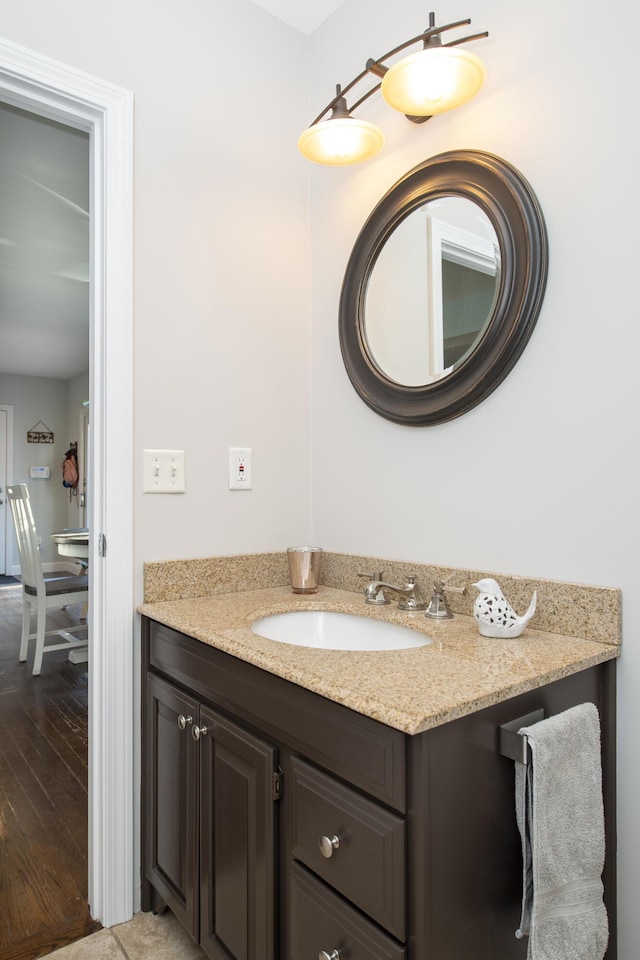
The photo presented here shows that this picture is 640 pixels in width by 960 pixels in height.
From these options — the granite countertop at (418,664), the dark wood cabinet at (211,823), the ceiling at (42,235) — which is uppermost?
the ceiling at (42,235)

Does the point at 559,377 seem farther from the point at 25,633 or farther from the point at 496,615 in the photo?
the point at 25,633

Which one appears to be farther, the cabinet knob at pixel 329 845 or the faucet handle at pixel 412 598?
the faucet handle at pixel 412 598

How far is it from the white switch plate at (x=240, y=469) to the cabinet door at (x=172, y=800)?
0.59 meters

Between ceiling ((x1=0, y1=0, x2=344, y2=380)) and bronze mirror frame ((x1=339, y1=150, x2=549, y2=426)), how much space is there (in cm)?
83

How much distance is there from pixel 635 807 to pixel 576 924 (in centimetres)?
25

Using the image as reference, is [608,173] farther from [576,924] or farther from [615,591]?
[576,924]

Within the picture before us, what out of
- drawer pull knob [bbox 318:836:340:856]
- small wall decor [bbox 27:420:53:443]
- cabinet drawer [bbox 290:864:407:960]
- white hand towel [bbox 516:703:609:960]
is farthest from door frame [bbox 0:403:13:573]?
white hand towel [bbox 516:703:609:960]

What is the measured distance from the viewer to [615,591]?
1114 millimetres

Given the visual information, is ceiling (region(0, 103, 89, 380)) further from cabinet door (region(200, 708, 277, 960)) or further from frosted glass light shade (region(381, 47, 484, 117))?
cabinet door (region(200, 708, 277, 960))

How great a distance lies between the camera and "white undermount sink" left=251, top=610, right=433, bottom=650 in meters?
1.42

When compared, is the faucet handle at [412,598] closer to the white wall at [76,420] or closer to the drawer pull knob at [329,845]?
the drawer pull knob at [329,845]

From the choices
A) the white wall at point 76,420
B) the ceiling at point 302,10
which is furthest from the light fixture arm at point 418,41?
the white wall at point 76,420

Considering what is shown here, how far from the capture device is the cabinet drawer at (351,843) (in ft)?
2.62

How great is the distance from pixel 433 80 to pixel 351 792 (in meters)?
1.42
